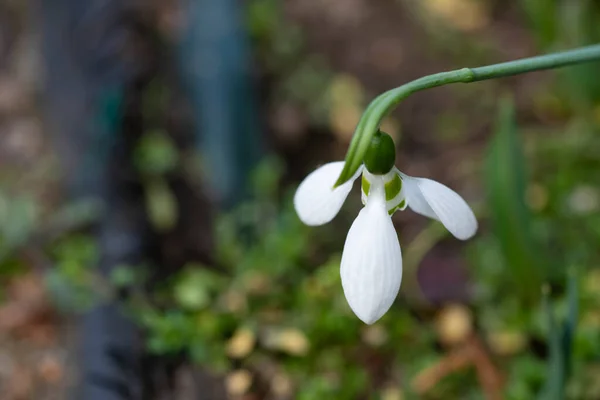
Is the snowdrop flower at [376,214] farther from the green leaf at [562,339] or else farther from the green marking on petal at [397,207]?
the green leaf at [562,339]

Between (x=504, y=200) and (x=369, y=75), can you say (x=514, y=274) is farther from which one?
(x=369, y=75)

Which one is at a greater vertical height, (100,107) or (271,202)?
(100,107)

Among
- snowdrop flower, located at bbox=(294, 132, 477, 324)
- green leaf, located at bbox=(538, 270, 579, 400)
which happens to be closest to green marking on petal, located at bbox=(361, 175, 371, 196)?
snowdrop flower, located at bbox=(294, 132, 477, 324)

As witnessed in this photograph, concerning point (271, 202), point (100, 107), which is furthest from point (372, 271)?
point (100, 107)

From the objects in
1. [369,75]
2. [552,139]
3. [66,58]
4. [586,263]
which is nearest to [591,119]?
[552,139]

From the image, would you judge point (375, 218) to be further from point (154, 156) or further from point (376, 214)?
point (154, 156)

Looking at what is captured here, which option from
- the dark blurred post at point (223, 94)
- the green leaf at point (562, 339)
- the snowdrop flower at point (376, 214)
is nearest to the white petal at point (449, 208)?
the snowdrop flower at point (376, 214)
